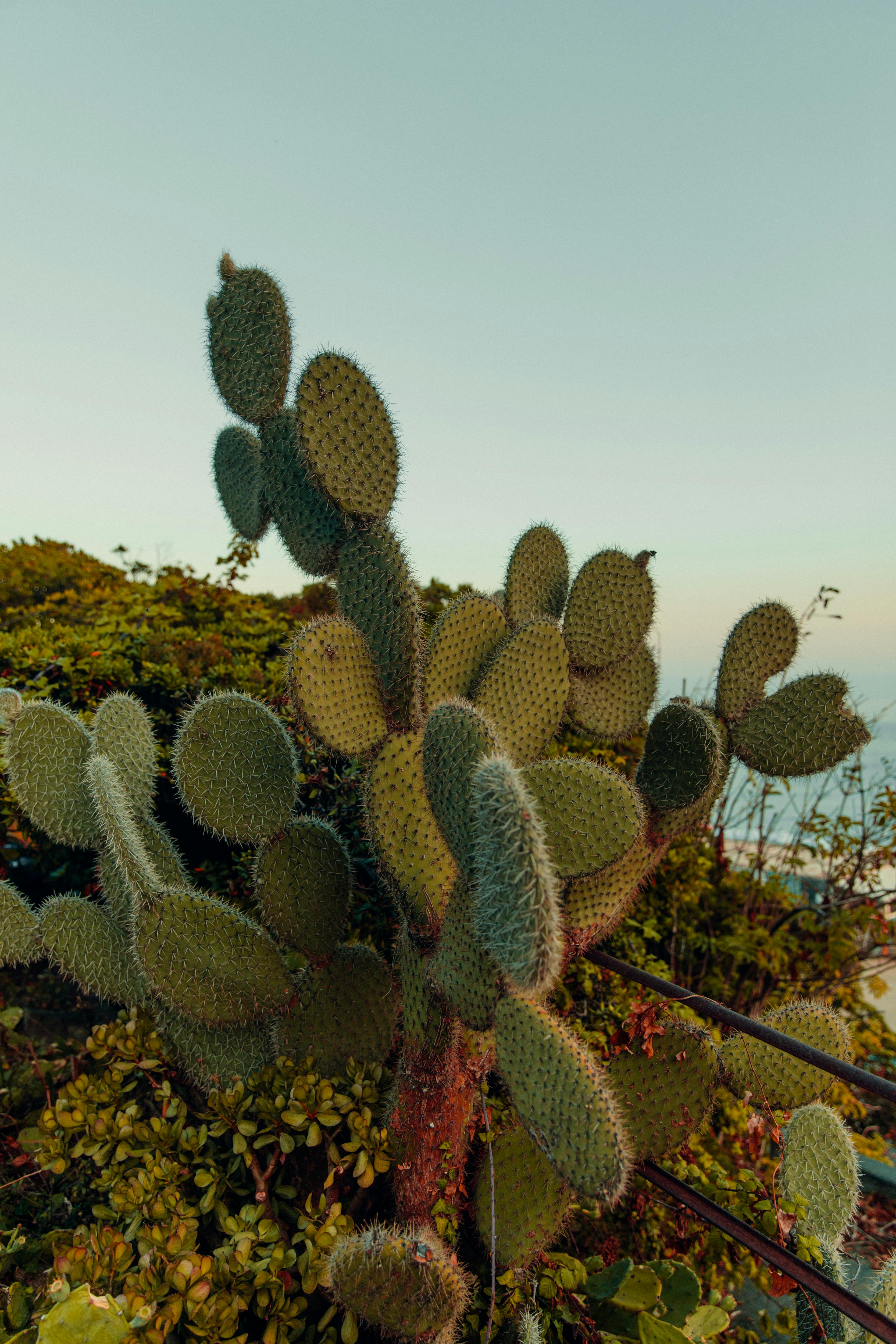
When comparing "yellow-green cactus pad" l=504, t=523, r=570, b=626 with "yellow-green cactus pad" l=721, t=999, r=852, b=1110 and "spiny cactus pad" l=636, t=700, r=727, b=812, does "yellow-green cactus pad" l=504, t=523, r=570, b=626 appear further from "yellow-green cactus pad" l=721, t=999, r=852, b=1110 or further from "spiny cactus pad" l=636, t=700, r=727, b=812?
"yellow-green cactus pad" l=721, t=999, r=852, b=1110

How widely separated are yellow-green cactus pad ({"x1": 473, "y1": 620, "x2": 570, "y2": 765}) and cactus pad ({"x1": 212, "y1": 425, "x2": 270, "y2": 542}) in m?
0.84

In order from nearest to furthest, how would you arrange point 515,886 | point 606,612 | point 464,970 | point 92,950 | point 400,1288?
point 515,886 → point 400,1288 → point 464,970 → point 92,950 → point 606,612

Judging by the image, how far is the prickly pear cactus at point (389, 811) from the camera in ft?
4.82

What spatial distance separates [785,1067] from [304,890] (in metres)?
1.23

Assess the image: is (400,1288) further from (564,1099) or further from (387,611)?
(387,611)

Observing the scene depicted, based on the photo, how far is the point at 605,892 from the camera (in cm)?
187

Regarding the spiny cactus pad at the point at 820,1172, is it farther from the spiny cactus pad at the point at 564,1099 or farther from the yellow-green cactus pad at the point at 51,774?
the yellow-green cactus pad at the point at 51,774

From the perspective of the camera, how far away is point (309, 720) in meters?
1.55

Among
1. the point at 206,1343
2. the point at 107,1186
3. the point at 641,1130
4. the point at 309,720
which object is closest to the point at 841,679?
the point at 641,1130

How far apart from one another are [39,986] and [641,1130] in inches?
93.3

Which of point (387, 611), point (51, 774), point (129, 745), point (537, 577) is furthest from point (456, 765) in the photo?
point (51, 774)

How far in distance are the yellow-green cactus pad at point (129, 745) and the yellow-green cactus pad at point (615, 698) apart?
1.29 m

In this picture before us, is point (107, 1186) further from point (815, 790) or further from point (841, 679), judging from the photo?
point (815, 790)

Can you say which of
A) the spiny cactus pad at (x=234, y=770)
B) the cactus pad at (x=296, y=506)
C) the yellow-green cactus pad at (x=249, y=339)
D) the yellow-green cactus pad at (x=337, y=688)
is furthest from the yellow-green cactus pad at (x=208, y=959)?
the yellow-green cactus pad at (x=249, y=339)
